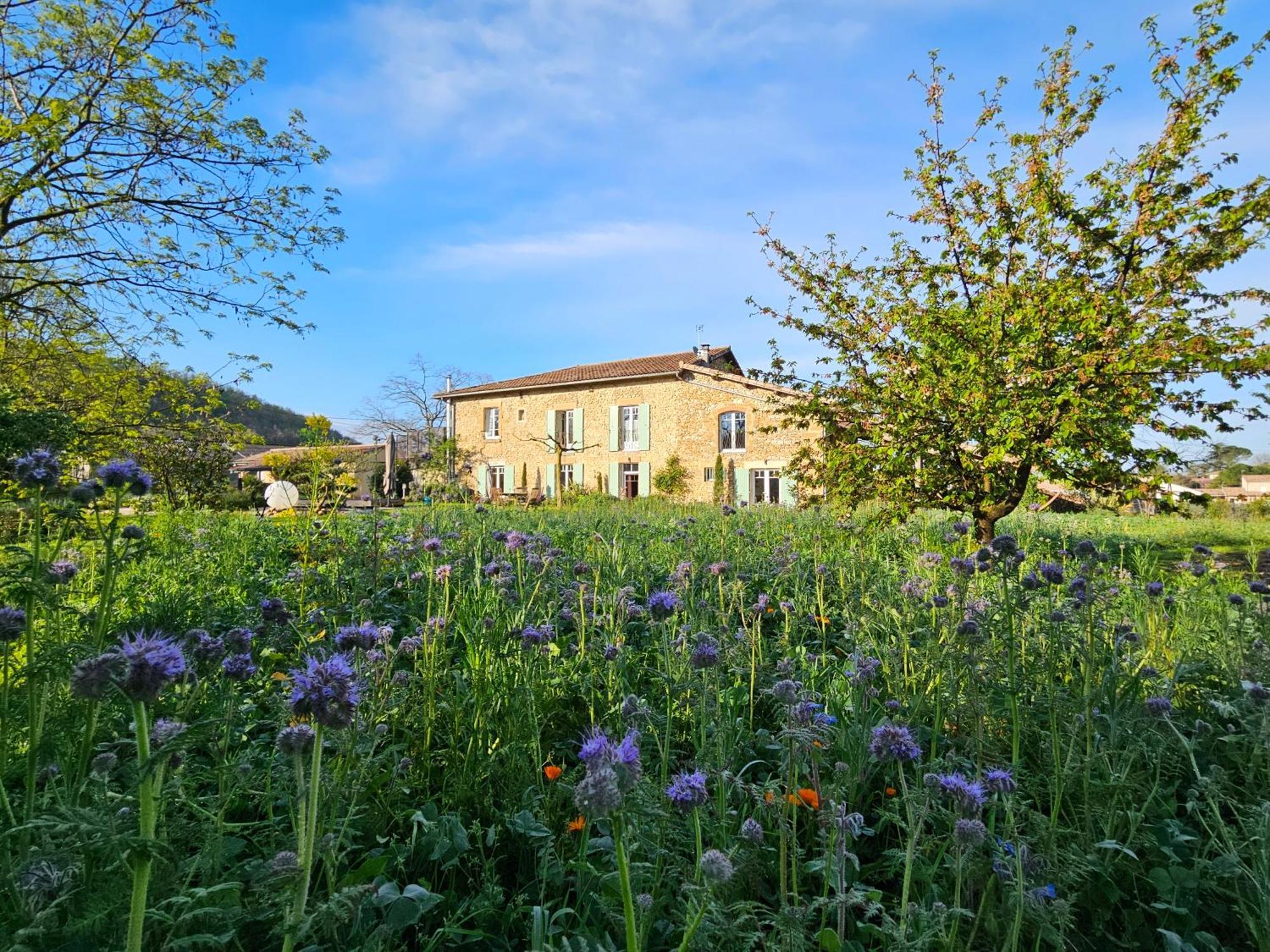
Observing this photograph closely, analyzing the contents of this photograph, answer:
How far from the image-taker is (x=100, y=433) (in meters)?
7.42

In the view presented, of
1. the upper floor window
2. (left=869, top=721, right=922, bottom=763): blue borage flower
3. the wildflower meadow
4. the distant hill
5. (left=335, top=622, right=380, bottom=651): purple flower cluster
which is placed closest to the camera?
the wildflower meadow

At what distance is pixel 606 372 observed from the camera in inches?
1109

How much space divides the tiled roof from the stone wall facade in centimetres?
32

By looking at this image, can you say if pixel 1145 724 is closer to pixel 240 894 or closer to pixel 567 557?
pixel 240 894

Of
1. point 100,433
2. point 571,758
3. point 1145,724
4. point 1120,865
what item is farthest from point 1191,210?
point 100,433

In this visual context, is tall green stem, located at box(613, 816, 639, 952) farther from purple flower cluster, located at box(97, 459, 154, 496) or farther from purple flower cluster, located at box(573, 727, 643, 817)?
purple flower cluster, located at box(97, 459, 154, 496)

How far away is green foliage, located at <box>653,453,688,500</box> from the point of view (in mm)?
24250

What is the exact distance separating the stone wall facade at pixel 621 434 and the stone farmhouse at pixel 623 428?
0.04 m

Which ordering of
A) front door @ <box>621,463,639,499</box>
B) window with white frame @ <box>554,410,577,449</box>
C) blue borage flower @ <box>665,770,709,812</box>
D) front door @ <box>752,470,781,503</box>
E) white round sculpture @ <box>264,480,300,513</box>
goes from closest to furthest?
blue borage flower @ <box>665,770,709,812</box> < white round sculpture @ <box>264,480,300,513</box> < front door @ <box>752,470,781,503</box> < front door @ <box>621,463,639,499</box> < window with white frame @ <box>554,410,577,449</box>

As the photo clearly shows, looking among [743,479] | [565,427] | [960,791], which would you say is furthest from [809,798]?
[565,427]

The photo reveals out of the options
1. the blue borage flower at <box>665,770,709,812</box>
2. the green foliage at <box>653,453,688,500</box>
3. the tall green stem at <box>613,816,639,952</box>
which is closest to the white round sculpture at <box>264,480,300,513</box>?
the blue borage flower at <box>665,770,709,812</box>

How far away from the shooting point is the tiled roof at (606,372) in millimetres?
25891

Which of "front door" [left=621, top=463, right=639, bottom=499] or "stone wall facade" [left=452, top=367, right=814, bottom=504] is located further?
"front door" [left=621, top=463, right=639, bottom=499]

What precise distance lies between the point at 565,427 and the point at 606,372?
10.6 ft
